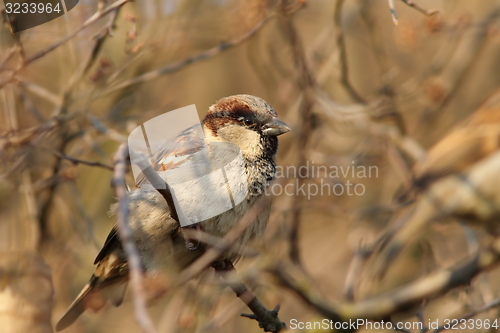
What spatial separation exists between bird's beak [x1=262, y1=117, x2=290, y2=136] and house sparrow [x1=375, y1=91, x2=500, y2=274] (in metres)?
1.10

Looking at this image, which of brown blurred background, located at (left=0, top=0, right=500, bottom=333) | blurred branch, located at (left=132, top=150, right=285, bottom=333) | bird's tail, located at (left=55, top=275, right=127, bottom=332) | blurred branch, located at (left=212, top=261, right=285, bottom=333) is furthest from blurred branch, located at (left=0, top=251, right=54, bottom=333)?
blurred branch, located at (left=212, top=261, right=285, bottom=333)

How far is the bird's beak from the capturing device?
2.88m

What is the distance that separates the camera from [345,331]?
2.38 meters

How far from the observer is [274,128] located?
9.52ft

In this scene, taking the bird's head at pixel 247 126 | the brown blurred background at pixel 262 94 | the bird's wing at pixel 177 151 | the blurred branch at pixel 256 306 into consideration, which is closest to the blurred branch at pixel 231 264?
the blurred branch at pixel 256 306

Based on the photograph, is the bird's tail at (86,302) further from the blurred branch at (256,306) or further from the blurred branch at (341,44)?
the blurred branch at (341,44)

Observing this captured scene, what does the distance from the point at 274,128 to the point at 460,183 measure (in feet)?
5.18

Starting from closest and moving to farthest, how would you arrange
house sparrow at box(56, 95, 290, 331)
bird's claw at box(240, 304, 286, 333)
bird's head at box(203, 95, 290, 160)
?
1. bird's claw at box(240, 304, 286, 333)
2. house sparrow at box(56, 95, 290, 331)
3. bird's head at box(203, 95, 290, 160)

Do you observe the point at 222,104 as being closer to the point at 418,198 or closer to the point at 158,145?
the point at 158,145

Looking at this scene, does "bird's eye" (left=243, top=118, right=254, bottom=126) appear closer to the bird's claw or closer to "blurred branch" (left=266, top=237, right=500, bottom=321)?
"blurred branch" (left=266, top=237, right=500, bottom=321)

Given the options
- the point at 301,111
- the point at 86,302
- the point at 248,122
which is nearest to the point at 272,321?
the point at 248,122

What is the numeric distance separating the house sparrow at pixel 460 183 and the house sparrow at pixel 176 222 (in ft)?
3.67

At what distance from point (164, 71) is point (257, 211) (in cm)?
138

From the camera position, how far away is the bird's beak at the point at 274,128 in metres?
2.88
